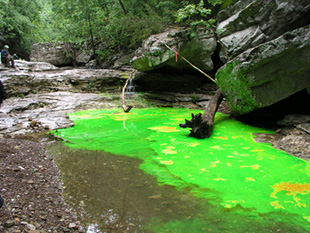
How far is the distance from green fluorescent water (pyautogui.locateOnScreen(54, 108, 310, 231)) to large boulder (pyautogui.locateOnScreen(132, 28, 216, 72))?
15.3ft

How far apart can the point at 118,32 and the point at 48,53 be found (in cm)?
863

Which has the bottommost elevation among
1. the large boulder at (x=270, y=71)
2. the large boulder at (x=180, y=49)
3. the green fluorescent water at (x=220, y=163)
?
the green fluorescent water at (x=220, y=163)

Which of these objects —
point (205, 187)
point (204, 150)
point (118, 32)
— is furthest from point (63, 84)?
point (205, 187)

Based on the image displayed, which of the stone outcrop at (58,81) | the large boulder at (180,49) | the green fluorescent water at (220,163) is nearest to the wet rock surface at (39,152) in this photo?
the stone outcrop at (58,81)

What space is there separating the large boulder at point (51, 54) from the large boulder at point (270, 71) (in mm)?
19170

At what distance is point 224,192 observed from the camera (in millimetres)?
2658

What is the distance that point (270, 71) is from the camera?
16.4 feet

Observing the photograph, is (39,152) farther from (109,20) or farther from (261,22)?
(109,20)

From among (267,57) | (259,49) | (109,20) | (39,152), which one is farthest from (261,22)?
(109,20)

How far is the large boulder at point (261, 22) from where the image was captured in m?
5.64

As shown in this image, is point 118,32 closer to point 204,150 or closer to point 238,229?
point 204,150

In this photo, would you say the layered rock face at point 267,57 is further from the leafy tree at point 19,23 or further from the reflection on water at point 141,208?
the leafy tree at point 19,23

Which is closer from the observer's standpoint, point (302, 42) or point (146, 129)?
point (302, 42)

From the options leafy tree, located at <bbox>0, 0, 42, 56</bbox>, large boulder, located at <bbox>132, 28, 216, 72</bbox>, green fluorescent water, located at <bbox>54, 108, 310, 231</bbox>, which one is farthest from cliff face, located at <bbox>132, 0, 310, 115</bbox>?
leafy tree, located at <bbox>0, 0, 42, 56</bbox>
